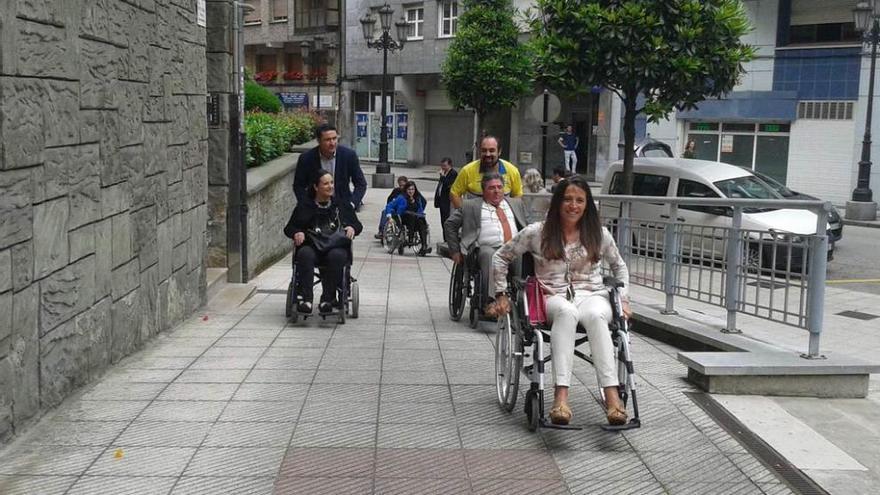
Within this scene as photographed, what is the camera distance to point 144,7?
7.14 m

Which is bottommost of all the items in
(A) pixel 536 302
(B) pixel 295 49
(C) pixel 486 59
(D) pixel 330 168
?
(A) pixel 536 302

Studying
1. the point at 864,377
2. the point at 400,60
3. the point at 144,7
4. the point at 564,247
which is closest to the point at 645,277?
the point at 864,377

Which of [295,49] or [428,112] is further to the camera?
[295,49]

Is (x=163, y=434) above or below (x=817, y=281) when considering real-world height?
below

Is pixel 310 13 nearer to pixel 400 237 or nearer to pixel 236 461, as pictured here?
pixel 400 237

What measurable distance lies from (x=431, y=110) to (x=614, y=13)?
88.7ft

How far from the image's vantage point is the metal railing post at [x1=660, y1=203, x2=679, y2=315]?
823cm

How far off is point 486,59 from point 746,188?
14279 millimetres

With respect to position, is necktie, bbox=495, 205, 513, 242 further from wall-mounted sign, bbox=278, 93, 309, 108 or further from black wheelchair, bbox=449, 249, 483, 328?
wall-mounted sign, bbox=278, 93, 309, 108

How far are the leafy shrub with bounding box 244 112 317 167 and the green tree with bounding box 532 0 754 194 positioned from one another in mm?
4466

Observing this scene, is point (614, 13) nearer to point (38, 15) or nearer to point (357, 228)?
point (357, 228)

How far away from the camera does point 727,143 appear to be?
28625 millimetres

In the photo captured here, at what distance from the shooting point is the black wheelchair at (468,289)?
28.2 feet

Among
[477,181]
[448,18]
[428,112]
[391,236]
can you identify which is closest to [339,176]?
[477,181]
